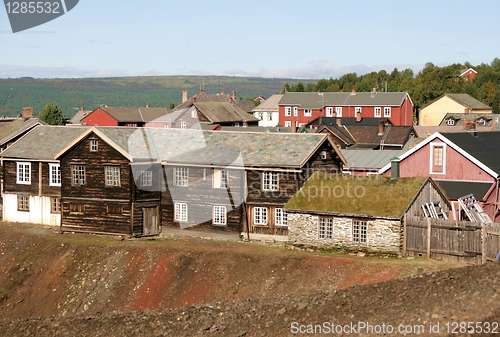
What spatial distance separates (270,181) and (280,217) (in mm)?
1945

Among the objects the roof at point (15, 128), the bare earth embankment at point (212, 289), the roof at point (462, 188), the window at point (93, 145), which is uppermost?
the roof at point (15, 128)

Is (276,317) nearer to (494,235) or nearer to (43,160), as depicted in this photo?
(494,235)

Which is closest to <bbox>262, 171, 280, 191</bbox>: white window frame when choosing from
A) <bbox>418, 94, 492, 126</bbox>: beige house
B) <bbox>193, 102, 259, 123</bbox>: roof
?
<bbox>193, 102, 259, 123</bbox>: roof

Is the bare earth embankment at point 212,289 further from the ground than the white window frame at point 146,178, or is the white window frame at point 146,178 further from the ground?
the white window frame at point 146,178

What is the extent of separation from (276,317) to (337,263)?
8747mm

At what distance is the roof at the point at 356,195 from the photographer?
33875 millimetres

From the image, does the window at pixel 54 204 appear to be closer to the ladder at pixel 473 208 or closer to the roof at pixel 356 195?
the roof at pixel 356 195

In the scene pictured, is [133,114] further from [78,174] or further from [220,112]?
[78,174]

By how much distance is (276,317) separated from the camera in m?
24.3

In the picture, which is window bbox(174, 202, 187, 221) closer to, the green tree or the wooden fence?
the wooden fence

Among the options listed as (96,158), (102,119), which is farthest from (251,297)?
(102,119)

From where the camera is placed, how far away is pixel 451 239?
105 ft

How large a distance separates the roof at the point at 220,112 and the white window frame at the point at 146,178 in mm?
52648

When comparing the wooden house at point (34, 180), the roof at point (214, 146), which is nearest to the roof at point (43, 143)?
the wooden house at point (34, 180)
